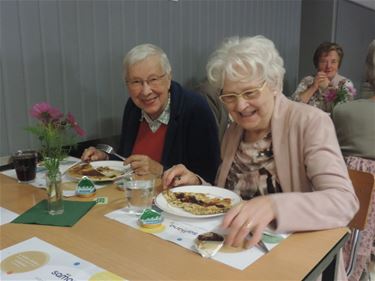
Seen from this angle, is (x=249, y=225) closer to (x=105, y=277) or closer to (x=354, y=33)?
(x=105, y=277)

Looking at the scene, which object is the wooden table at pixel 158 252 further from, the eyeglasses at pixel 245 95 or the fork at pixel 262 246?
the eyeglasses at pixel 245 95

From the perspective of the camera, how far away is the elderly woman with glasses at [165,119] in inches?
67.6

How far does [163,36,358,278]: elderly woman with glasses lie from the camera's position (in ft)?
3.00

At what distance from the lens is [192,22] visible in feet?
8.30

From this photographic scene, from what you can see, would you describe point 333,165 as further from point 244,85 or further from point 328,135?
point 244,85

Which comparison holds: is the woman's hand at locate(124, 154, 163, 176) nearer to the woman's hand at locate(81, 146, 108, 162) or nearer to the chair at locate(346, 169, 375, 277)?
the woman's hand at locate(81, 146, 108, 162)

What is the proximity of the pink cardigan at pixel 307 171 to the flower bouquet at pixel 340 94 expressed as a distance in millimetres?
1778

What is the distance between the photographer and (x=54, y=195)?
1.09 metres

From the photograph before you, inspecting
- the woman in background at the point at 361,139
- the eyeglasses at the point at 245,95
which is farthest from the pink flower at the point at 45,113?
the woman in background at the point at 361,139

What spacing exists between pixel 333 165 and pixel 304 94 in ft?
7.45

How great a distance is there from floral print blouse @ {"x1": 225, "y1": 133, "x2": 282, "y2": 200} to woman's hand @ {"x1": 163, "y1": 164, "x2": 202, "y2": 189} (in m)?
0.15

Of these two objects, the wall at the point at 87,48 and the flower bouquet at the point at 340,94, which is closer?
the wall at the point at 87,48

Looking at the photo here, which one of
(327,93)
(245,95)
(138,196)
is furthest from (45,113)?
(327,93)

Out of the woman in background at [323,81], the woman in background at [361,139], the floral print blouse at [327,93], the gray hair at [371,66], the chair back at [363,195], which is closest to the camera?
the chair back at [363,195]
